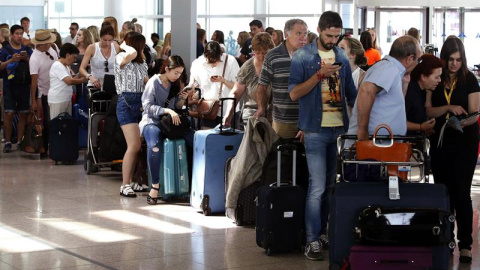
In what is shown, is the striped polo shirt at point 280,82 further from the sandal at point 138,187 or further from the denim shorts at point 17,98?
the denim shorts at point 17,98

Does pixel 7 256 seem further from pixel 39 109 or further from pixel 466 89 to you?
pixel 39 109

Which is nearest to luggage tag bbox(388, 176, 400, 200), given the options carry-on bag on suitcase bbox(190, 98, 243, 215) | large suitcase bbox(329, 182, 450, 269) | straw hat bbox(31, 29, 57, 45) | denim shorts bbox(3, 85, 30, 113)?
large suitcase bbox(329, 182, 450, 269)

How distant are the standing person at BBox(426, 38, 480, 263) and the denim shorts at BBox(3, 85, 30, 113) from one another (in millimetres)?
8632

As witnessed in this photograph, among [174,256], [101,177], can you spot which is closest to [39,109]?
[101,177]

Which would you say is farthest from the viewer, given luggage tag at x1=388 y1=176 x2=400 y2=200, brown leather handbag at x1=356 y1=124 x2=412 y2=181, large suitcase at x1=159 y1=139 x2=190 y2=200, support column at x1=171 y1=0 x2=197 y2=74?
support column at x1=171 y1=0 x2=197 y2=74

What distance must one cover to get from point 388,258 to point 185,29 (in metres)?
5.99

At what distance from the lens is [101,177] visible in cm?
1155

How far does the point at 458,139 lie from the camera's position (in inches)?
273

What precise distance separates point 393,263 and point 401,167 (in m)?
0.68

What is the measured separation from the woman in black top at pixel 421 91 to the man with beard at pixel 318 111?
470 mm

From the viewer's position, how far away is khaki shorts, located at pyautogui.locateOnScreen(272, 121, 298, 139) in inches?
310

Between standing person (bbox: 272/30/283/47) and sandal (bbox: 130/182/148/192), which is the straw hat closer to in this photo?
standing person (bbox: 272/30/283/47)

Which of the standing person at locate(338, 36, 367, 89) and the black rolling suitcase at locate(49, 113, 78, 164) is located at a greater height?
the standing person at locate(338, 36, 367, 89)

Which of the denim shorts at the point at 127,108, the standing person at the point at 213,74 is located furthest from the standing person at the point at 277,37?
the denim shorts at the point at 127,108
